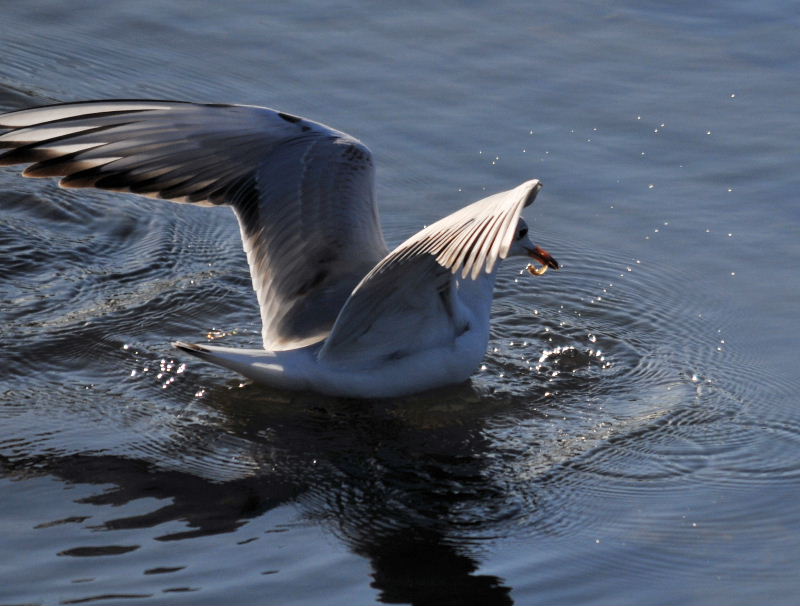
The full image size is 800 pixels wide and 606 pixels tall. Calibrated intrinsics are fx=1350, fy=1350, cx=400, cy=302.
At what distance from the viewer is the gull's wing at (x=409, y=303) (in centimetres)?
527

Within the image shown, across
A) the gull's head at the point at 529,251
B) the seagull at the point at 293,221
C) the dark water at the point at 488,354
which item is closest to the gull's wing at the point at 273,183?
the seagull at the point at 293,221

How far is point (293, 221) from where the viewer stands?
6.74 metres

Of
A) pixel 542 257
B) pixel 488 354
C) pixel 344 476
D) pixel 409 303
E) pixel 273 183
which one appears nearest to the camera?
pixel 344 476

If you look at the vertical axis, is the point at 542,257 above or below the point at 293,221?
below

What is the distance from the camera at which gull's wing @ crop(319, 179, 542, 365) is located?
17.3ft

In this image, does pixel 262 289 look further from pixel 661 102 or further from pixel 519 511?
pixel 661 102

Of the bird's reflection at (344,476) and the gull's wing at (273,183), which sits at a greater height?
the gull's wing at (273,183)

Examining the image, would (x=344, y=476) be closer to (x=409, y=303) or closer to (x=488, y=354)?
(x=409, y=303)

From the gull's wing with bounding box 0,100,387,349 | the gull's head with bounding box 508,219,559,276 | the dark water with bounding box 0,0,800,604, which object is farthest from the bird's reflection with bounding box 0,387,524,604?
the gull's head with bounding box 508,219,559,276

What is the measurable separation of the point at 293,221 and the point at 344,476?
1.50 meters

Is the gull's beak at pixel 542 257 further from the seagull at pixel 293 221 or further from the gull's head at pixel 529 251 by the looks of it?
the seagull at pixel 293 221

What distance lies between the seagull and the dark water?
0.26 meters

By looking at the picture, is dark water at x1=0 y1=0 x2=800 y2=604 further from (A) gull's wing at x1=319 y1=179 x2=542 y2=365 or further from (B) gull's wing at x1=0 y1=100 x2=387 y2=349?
(B) gull's wing at x1=0 y1=100 x2=387 y2=349

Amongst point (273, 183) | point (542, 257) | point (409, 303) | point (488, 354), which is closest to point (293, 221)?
point (273, 183)
